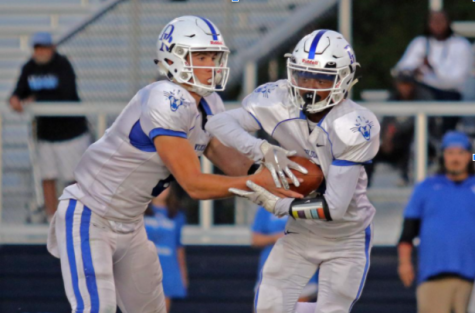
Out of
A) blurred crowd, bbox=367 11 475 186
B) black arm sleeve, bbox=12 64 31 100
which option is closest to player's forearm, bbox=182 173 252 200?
blurred crowd, bbox=367 11 475 186

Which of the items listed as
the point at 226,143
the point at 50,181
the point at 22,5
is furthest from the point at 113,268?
the point at 22,5

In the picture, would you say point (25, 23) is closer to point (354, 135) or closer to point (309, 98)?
point (309, 98)

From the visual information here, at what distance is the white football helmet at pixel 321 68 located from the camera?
530cm

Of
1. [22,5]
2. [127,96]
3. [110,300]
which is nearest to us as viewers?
[110,300]

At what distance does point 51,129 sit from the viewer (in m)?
8.77

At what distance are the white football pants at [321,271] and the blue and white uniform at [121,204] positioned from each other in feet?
2.09

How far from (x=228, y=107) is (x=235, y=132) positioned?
331cm

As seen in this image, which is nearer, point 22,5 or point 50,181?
point 50,181

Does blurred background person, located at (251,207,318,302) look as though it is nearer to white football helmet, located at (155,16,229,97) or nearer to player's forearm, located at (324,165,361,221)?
white football helmet, located at (155,16,229,97)

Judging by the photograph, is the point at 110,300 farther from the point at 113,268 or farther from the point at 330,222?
the point at 330,222

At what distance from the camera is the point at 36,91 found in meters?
9.02

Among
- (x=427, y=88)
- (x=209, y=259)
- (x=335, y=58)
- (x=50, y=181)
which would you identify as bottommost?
(x=209, y=259)

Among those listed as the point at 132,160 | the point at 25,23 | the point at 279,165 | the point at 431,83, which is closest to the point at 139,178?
the point at 132,160

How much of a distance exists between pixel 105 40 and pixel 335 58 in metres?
5.83
